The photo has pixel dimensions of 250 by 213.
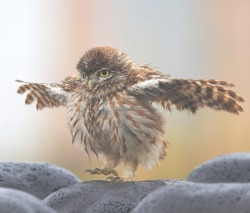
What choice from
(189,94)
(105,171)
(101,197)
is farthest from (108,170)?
(101,197)

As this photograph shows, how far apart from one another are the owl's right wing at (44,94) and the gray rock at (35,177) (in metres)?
0.40

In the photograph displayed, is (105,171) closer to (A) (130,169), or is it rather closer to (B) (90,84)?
(A) (130,169)

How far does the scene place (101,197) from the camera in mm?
738

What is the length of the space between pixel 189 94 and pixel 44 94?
345mm

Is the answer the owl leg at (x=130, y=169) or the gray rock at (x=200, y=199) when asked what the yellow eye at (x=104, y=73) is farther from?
the gray rock at (x=200, y=199)

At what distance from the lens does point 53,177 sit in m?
0.91

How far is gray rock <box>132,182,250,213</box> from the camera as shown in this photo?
0.50 meters

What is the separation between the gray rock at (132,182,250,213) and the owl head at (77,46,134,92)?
2.37 feet

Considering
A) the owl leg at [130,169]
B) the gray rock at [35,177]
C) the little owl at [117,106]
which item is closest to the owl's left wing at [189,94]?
the little owl at [117,106]

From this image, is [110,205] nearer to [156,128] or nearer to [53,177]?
[53,177]

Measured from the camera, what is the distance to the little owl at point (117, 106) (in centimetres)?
121

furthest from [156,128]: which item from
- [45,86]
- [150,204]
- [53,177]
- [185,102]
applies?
[150,204]

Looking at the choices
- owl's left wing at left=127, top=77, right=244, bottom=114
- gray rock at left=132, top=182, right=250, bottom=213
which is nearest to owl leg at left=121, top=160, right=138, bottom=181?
owl's left wing at left=127, top=77, right=244, bottom=114

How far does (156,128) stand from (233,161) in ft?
1.30
